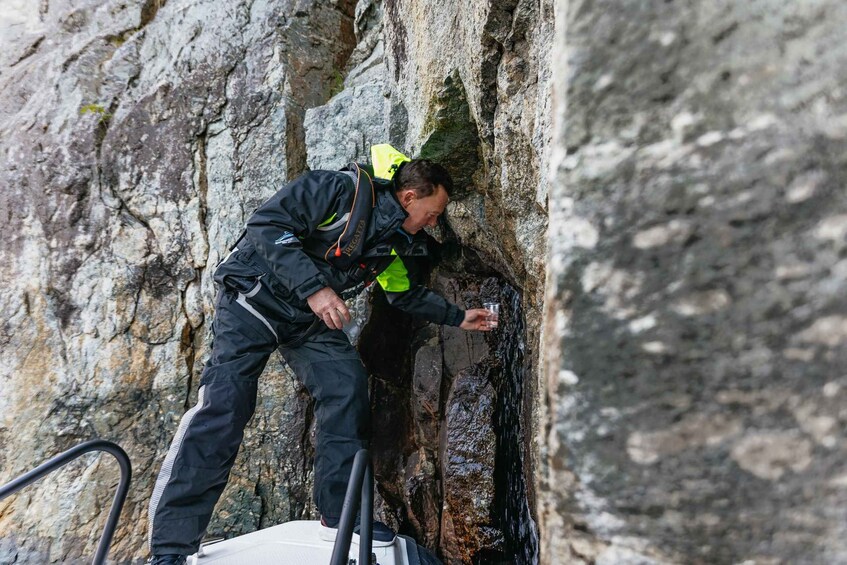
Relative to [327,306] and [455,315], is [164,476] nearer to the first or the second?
[327,306]

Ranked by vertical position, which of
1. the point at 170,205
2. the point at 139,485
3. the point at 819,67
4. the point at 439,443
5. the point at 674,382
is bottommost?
the point at 139,485

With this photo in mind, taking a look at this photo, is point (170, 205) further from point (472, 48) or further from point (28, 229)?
point (472, 48)

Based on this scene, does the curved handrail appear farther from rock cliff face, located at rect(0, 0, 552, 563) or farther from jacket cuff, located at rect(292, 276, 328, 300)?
rock cliff face, located at rect(0, 0, 552, 563)

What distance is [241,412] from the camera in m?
3.14

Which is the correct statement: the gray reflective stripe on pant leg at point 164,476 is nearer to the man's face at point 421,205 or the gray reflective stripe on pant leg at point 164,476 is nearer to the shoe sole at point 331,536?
the shoe sole at point 331,536

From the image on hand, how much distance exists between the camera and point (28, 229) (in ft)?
17.1

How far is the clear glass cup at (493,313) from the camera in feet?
13.4

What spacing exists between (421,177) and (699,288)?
2789 mm

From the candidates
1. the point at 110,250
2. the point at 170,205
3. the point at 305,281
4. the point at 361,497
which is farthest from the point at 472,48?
the point at 110,250

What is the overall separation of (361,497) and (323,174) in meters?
2.09

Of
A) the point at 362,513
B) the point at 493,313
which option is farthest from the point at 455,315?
the point at 362,513

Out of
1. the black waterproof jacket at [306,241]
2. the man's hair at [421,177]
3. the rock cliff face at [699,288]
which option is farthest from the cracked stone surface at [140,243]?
the rock cliff face at [699,288]

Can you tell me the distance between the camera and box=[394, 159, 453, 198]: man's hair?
11.2ft

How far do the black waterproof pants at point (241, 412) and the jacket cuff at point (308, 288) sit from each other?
0.33m
